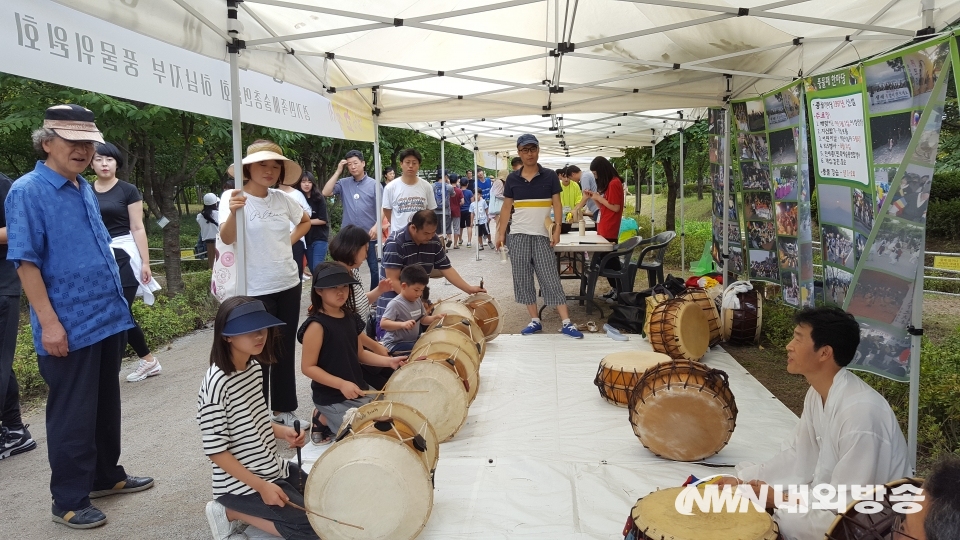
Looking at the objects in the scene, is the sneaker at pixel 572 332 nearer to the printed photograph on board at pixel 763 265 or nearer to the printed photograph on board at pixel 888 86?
the printed photograph on board at pixel 763 265

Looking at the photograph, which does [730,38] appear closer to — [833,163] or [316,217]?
[833,163]

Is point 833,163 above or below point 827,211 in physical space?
above

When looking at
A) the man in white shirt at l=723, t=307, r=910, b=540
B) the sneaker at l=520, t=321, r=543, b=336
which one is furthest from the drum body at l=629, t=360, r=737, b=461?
the sneaker at l=520, t=321, r=543, b=336

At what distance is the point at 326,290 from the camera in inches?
147

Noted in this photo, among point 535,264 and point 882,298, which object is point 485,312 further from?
point 882,298

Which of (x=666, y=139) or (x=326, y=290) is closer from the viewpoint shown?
(x=326, y=290)

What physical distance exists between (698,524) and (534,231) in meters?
4.76

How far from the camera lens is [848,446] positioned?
2504mm

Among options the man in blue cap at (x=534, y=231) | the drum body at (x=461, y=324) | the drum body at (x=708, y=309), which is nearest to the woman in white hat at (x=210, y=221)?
the man in blue cap at (x=534, y=231)

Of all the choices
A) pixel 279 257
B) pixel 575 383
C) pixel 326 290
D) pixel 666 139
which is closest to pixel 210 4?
pixel 279 257

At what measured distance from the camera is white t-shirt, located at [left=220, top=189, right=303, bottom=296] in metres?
4.11

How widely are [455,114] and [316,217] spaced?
6.98ft

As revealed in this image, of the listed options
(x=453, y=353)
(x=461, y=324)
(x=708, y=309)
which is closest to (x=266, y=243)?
(x=453, y=353)

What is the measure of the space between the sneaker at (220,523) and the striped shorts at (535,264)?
450cm
